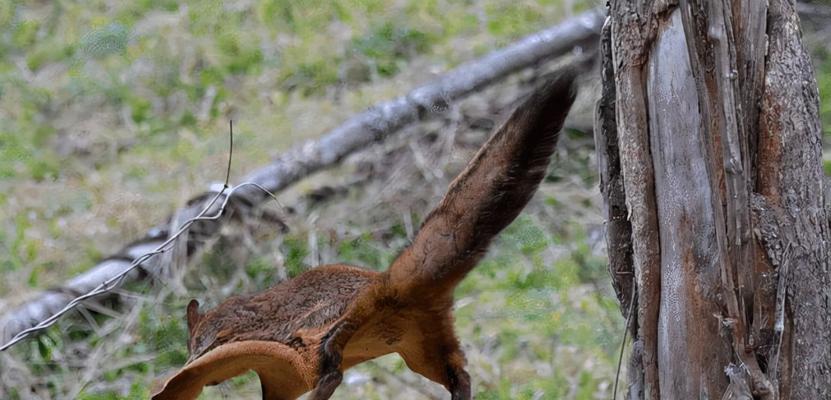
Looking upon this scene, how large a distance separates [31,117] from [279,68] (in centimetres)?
123

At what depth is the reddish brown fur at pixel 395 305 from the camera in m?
2.03

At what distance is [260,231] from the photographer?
427 centimetres

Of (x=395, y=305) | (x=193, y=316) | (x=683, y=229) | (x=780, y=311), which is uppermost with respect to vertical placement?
(x=683, y=229)

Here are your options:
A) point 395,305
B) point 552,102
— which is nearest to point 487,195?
point 552,102

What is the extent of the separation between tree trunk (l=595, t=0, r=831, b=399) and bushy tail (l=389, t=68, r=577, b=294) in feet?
0.44

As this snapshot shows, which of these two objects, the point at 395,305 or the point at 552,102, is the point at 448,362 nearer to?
the point at 395,305

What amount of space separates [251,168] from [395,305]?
7.75ft

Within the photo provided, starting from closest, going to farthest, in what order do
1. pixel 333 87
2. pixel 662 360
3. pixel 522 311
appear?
pixel 662 360 < pixel 522 311 < pixel 333 87

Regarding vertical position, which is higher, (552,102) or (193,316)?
Answer: (552,102)

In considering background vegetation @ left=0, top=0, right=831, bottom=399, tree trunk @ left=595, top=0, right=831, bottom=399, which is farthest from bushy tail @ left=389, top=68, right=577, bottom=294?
background vegetation @ left=0, top=0, right=831, bottom=399

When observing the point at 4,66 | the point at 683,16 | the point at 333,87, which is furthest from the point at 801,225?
the point at 4,66

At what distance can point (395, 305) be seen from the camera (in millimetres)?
2270

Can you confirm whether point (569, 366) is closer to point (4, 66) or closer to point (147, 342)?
point (147, 342)

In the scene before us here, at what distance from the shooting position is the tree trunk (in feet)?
5.84
